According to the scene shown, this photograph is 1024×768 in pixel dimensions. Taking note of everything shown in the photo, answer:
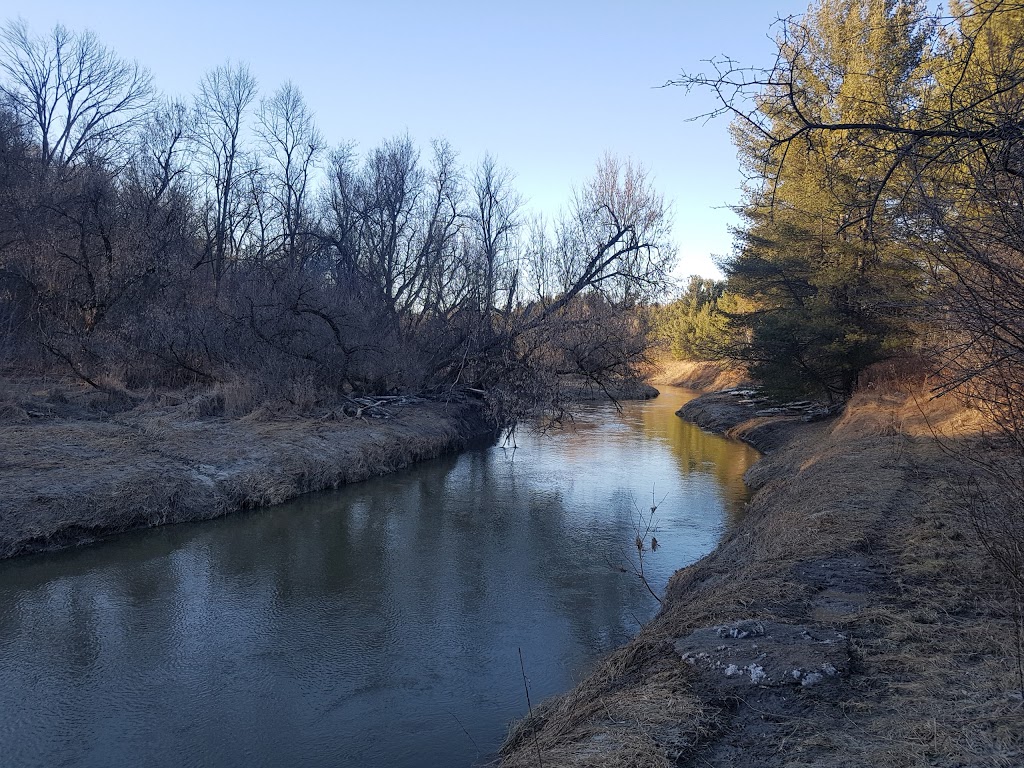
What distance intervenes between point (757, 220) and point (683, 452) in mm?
8280

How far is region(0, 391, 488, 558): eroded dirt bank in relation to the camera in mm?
10508

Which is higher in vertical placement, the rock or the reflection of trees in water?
the rock

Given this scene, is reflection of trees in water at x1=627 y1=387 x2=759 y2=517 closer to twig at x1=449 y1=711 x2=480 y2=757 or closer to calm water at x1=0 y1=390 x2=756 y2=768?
calm water at x1=0 y1=390 x2=756 y2=768

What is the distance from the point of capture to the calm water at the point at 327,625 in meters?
5.68

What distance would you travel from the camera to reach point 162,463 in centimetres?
1265

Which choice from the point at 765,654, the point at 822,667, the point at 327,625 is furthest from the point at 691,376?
the point at 822,667

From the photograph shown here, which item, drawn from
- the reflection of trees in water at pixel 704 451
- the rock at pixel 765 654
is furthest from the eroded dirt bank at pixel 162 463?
the rock at pixel 765 654

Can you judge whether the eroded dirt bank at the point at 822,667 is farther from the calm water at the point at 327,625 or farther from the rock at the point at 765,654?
the calm water at the point at 327,625

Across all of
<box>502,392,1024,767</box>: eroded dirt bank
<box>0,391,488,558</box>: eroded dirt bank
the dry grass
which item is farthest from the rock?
the dry grass

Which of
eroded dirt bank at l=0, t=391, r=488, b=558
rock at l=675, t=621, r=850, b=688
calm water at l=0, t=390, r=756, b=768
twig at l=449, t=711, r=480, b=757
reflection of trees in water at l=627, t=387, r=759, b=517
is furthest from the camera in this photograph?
reflection of trees in water at l=627, t=387, r=759, b=517

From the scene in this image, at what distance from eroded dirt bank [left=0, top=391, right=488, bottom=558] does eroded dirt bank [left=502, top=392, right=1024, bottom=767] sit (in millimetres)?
8342

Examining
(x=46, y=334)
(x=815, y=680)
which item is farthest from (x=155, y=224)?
(x=815, y=680)

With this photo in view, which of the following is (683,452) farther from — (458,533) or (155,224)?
(155,224)

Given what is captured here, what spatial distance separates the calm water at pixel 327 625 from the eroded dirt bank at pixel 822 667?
3.95 ft
